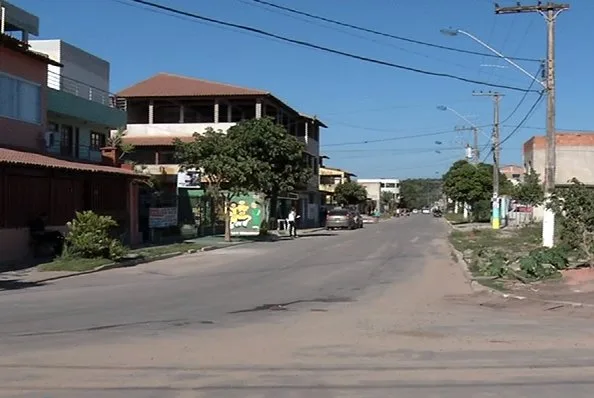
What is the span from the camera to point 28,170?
26.1m

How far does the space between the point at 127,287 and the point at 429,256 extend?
49.2 feet

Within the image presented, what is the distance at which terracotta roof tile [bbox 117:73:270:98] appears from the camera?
6139 centimetres

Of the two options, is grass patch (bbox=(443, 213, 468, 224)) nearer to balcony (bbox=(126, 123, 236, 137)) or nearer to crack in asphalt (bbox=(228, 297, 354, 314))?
balcony (bbox=(126, 123, 236, 137))

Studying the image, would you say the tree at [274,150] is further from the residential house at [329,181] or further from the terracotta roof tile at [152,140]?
the residential house at [329,181]

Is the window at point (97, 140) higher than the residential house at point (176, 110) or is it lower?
lower

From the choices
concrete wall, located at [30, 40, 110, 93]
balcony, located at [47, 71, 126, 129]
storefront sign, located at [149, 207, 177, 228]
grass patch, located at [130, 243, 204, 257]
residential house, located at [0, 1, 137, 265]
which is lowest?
grass patch, located at [130, 243, 204, 257]

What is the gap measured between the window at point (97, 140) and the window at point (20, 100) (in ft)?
33.8

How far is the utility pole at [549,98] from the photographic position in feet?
91.2

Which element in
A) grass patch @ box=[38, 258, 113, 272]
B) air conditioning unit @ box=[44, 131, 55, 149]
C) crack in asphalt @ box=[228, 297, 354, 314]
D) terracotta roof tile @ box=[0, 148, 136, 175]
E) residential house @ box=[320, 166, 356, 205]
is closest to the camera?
crack in asphalt @ box=[228, 297, 354, 314]

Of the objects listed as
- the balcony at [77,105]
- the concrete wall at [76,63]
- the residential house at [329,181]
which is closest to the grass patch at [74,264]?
the balcony at [77,105]

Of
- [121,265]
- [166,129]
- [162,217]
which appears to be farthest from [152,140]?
[121,265]

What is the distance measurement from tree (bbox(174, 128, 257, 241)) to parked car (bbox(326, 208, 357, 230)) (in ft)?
82.1

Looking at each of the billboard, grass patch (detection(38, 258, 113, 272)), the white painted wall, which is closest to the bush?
grass patch (detection(38, 258, 113, 272))

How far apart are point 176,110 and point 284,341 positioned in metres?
57.2
